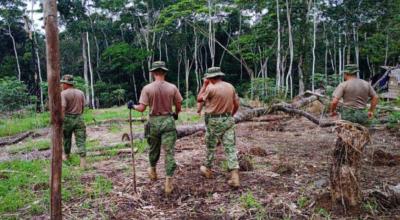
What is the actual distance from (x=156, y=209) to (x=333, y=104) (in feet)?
12.5

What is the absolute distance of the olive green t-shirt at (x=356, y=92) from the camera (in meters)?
6.54

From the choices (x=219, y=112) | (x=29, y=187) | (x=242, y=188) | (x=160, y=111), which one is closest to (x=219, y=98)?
(x=219, y=112)

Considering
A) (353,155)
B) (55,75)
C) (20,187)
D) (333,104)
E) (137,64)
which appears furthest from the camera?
(137,64)

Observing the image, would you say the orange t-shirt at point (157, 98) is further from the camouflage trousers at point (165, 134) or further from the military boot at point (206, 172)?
the military boot at point (206, 172)

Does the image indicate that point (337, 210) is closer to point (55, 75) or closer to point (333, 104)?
point (333, 104)

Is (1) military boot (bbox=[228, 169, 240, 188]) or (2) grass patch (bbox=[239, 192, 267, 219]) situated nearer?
(2) grass patch (bbox=[239, 192, 267, 219])

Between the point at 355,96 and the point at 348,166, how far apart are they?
260cm

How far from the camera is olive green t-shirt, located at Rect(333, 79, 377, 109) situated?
6.54 metres

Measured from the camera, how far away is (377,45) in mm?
32062

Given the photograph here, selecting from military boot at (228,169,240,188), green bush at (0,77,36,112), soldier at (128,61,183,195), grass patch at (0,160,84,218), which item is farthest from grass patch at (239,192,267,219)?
green bush at (0,77,36,112)

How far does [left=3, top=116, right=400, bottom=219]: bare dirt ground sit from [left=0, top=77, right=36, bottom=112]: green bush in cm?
1447

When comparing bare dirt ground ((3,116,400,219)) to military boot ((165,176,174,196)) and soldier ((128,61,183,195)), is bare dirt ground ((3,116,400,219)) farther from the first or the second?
soldier ((128,61,183,195))

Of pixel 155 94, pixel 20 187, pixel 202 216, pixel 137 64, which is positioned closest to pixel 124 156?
pixel 20 187

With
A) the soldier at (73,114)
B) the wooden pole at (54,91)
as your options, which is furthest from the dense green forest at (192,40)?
the wooden pole at (54,91)
